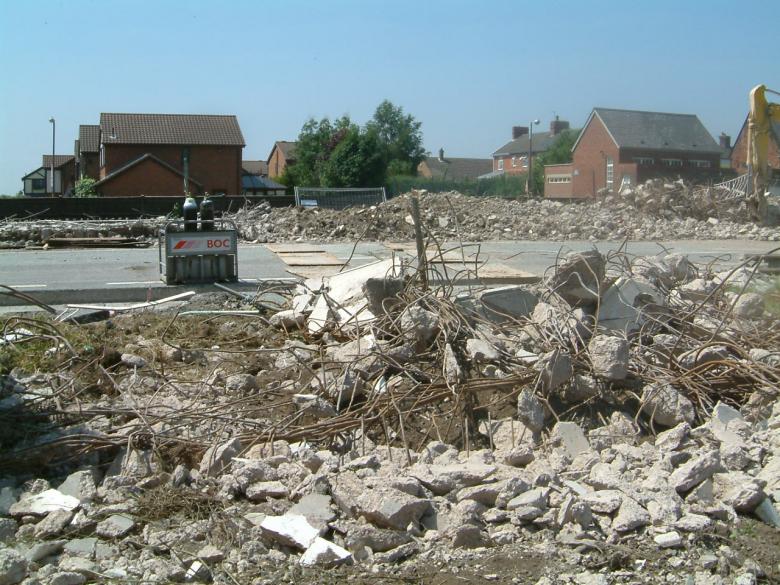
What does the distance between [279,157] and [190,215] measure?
292ft

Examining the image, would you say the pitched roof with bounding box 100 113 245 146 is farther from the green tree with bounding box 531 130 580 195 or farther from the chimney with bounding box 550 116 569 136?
the chimney with bounding box 550 116 569 136

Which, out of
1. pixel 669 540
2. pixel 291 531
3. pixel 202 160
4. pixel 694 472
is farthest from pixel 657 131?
pixel 291 531

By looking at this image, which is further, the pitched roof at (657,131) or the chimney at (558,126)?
the chimney at (558,126)

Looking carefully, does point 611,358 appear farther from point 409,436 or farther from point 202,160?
point 202,160

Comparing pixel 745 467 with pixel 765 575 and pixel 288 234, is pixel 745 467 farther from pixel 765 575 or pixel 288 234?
pixel 288 234

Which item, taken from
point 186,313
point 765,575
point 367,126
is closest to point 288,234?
point 186,313

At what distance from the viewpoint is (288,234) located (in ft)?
79.7

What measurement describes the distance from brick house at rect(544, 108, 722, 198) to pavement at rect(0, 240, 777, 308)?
30.5 meters

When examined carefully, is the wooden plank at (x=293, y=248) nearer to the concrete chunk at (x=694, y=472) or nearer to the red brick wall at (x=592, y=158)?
the concrete chunk at (x=694, y=472)

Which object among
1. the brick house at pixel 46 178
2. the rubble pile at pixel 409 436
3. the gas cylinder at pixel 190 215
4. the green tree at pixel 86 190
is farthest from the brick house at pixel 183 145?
the rubble pile at pixel 409 436

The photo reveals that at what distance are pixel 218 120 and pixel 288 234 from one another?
1599 inches

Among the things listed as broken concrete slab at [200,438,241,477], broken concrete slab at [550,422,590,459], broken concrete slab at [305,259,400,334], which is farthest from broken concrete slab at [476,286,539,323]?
broken concrete slab at [200,438,241,477]

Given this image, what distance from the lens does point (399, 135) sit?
3354 inches

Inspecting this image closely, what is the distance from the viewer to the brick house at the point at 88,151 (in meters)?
63.8
